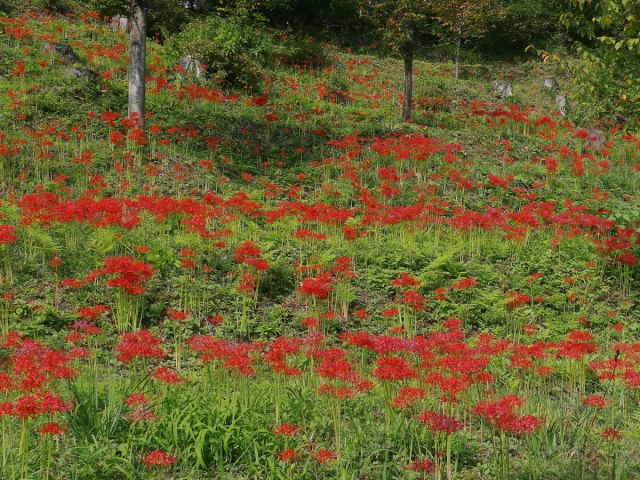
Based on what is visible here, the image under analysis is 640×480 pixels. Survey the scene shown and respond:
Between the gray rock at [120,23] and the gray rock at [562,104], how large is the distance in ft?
56.7

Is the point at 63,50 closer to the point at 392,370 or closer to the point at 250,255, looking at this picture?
the point at 250,255

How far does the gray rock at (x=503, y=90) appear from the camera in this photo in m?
24.4

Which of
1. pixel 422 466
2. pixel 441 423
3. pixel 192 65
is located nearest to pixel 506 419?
pixel 441 423

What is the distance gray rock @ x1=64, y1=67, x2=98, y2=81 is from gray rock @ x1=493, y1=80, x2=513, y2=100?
1627cm

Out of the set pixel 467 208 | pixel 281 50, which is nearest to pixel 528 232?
pixel 467 208

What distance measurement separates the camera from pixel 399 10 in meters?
17.5

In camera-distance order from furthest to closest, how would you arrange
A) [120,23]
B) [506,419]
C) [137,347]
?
1. [120,23]
2. [137,347]
3. [506,419]

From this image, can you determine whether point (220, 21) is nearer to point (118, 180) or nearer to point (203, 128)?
point (203, 128)

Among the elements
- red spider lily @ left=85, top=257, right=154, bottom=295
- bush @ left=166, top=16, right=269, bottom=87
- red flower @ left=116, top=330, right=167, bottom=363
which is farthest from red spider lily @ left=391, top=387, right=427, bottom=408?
bush @ left=166, top=16, right=269, bottom=87

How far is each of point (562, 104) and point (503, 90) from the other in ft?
8.29

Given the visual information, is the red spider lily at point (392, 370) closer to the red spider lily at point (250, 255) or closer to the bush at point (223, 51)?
the red spider lily at point (250, 255)

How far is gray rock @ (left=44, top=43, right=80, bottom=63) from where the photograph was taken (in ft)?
53.7

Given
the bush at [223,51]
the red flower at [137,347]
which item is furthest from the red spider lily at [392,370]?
the bush at [223,51]

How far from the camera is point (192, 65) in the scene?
18688mm
